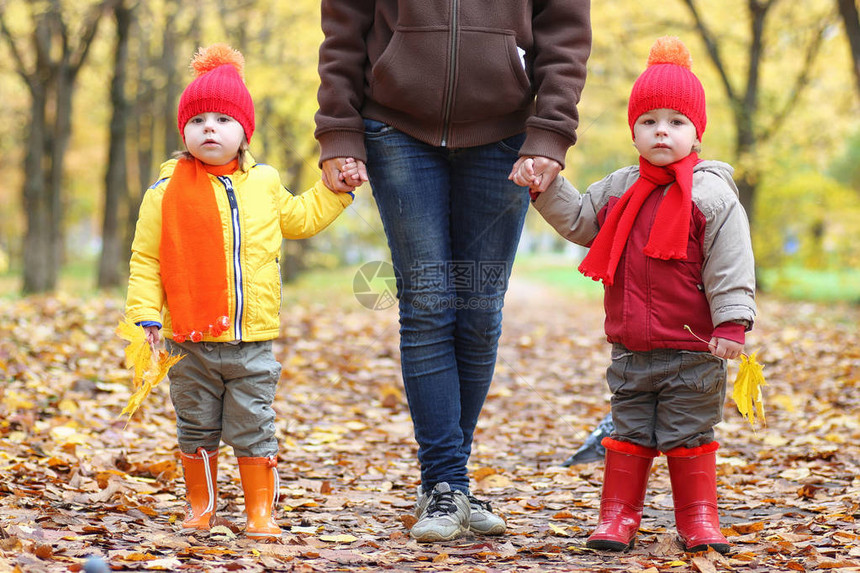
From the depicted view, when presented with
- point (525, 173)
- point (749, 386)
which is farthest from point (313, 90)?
point (749, 386)

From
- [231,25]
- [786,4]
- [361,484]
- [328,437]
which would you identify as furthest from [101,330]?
[786,4]

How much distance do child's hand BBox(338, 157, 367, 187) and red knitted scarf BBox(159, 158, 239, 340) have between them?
1.43ft

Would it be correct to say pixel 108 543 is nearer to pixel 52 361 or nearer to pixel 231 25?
pixel 52 361

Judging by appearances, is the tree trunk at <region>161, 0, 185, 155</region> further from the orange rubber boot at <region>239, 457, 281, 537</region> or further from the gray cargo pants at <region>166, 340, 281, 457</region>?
the orange rubber boot at <region>239, 457, 281, 537</region>

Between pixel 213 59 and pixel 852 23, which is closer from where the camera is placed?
pixel 213 59

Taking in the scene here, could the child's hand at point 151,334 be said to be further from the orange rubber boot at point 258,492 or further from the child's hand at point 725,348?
the child's hand at point 725,348

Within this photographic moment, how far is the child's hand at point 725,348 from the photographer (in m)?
2.58

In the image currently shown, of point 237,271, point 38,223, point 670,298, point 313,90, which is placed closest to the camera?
point 670,298

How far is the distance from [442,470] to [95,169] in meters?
24.4

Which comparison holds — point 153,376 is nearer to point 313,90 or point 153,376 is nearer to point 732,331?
point 732,331

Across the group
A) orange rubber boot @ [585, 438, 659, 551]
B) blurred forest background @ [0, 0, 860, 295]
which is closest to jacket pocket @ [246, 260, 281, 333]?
orange rubber boot @ [585, 438, 659, 551]

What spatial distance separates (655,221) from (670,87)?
44cm

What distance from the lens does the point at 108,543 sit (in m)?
2.52

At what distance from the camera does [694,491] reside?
8.91 feet
